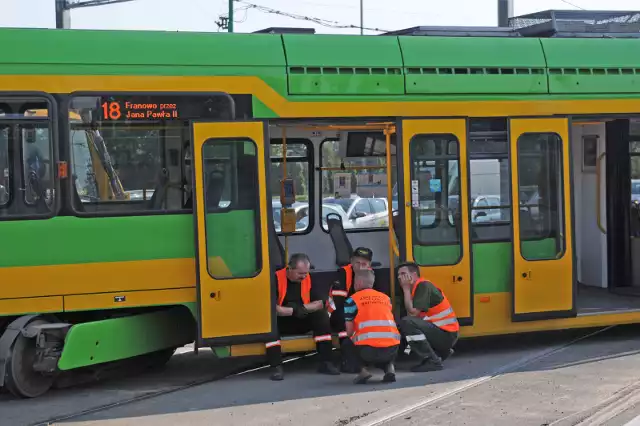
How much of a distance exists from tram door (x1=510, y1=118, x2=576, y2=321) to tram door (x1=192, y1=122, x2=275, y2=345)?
278 centimetres

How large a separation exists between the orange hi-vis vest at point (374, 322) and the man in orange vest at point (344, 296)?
1.23 ft

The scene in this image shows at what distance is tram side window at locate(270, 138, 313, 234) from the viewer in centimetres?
1177

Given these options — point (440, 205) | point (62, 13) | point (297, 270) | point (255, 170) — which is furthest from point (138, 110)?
point (62, 13)

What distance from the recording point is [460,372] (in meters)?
9.93

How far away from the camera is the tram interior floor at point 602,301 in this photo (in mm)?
11305

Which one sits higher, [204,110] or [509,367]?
[204,110]

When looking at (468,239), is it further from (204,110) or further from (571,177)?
(204,110)

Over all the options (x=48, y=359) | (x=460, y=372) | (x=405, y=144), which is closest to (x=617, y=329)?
(x=460, y=372)

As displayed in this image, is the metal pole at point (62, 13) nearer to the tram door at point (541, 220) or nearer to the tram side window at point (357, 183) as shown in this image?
the tram side window at point (357, 183)

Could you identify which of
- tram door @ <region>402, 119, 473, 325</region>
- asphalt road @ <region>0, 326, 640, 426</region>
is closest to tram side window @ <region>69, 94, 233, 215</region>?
asphalt road @ <region>0, 326, 640, 426</region>

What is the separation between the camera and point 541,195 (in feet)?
35.4

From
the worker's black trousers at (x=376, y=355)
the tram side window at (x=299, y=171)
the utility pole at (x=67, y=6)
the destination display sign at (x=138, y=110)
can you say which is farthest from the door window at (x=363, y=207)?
the utility pole at (x=67, y=6)

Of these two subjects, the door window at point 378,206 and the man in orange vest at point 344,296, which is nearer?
the man in orange vest at point 344,296

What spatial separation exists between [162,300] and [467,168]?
3421 mm
